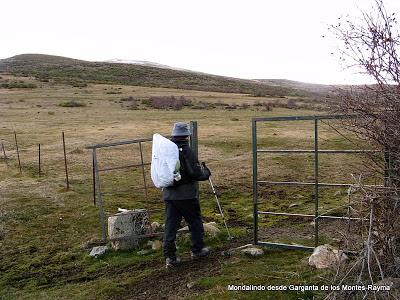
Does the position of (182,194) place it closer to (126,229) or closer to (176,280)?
(176,280)

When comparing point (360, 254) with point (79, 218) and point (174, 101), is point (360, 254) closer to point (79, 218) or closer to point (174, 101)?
point (79, 218)

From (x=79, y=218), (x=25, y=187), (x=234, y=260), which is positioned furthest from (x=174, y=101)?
(x=234, y=260)

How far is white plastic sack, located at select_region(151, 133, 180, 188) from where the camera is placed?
7805 millimetres

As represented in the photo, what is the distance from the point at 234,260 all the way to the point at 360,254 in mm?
3045

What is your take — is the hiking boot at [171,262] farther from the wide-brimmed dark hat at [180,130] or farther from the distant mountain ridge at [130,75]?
the distant mountain ridge at [130,75]

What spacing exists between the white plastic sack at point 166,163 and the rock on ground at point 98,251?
2.27m

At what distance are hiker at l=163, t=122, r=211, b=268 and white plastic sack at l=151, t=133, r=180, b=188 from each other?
0.17 meters

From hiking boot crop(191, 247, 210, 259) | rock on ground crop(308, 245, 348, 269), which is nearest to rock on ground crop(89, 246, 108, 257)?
hiking boot crop(191, 247, 210, 259)

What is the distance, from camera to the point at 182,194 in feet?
26.3

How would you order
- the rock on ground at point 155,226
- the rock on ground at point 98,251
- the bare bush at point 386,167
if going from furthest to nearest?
the rock on ground at point 155,226 < the rock on ground at point 98,251 < the bare bush at point 386,167

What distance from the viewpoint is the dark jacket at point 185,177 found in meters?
8.00

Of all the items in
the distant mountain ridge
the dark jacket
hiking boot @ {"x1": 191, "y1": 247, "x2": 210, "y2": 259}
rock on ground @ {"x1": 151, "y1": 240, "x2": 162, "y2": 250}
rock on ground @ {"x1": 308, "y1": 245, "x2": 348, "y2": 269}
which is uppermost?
the distant mountain ridge

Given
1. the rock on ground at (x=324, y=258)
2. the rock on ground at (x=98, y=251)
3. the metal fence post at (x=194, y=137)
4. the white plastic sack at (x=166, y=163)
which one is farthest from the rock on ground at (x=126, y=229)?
the rock on ground at (x=324, y=258)

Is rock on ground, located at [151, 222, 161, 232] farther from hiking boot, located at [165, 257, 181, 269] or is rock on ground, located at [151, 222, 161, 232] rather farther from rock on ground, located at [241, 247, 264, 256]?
rock on ground, located at [241, 247, 264, 256]
